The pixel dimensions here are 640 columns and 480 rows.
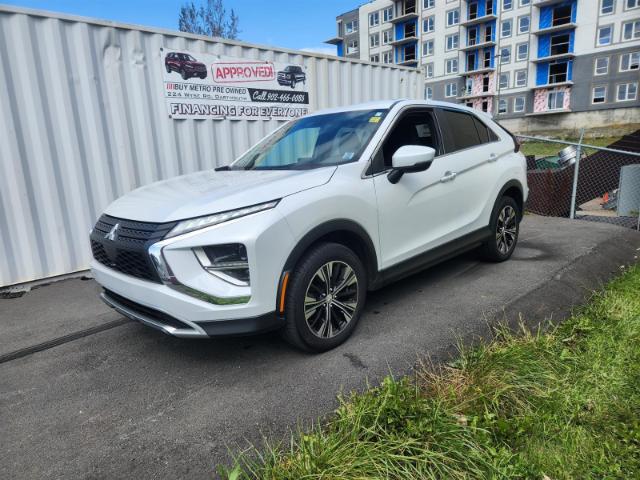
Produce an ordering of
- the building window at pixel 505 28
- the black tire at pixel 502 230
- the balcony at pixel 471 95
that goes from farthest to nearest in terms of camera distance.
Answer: the balcony at pixel 471 95
the building window at pixel 505 28
the black tire at pixel 502 230

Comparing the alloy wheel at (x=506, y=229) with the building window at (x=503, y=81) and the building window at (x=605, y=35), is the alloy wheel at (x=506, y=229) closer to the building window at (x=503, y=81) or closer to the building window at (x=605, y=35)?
the building window at (x=605, y=35)

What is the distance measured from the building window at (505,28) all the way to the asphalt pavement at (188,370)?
167ft

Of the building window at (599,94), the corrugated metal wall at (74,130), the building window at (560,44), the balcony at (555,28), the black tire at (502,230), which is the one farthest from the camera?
the building window at (560,44)

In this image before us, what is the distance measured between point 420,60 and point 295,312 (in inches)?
2267

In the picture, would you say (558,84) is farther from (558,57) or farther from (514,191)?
(514,191)

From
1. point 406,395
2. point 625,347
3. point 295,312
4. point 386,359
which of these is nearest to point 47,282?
point 295,312

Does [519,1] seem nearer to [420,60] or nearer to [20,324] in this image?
[420,60]

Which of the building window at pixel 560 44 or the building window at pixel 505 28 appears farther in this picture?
the building window at pixel 505 28

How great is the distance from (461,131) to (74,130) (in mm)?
4204

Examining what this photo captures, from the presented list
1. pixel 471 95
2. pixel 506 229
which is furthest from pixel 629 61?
pixel 506 229

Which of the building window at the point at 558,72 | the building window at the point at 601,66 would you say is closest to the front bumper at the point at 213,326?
the building window at the point at 601,66

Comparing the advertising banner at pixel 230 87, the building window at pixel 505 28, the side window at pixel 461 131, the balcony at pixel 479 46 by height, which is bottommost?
the side window at pixel 461 131

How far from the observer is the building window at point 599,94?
43625mm

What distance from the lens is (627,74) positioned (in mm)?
41781
